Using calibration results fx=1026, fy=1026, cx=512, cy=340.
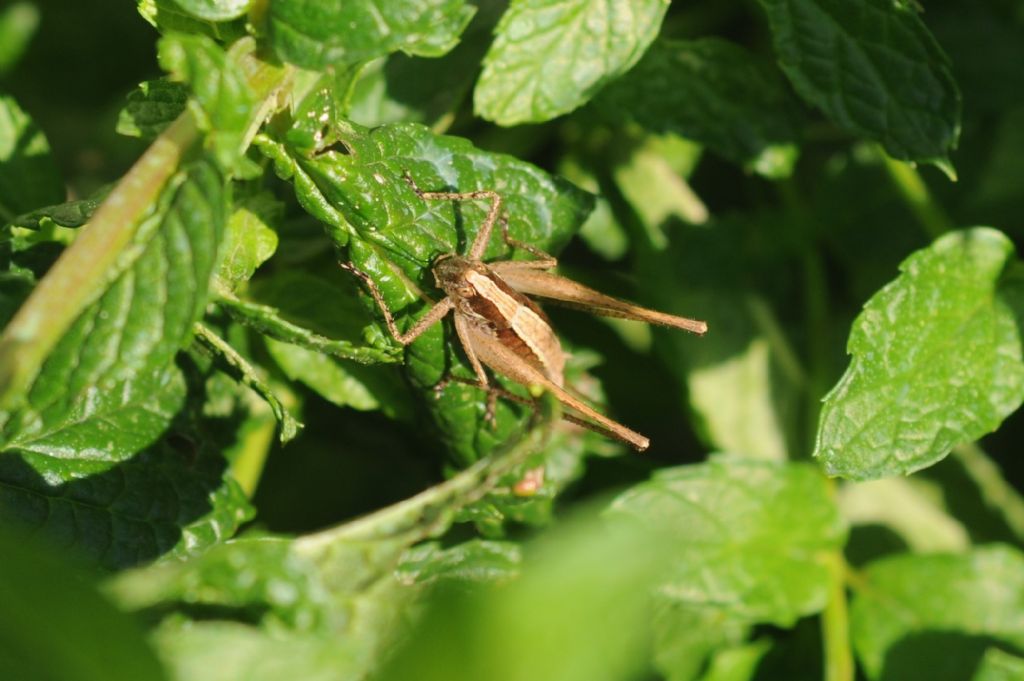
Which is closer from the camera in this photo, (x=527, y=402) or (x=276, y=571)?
(x=276, y=571)

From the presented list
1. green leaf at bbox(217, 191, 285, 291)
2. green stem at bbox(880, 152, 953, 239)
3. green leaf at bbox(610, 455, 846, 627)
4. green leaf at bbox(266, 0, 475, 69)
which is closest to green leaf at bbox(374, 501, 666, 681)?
green leaf at bbox(266, 0, 475, 69)

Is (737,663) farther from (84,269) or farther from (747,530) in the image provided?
(84,269)

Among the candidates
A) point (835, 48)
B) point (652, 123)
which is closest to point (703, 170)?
point (652, 123)

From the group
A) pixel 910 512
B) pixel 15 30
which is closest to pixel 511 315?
pixel 910 512

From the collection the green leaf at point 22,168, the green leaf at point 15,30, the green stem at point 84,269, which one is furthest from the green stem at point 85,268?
the green leaf at point 15,30

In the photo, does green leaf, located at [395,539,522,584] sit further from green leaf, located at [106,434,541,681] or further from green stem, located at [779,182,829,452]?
green stem, located at [779,182,829,452]

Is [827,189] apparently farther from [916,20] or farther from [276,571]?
[276,571]
